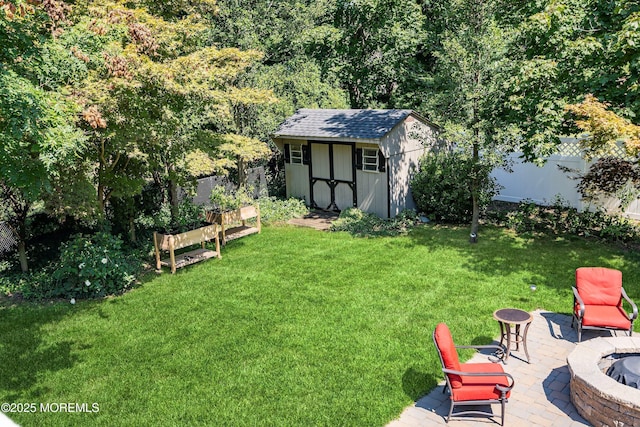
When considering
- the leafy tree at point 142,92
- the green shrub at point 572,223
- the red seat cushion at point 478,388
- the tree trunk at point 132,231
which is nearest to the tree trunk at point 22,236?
the leafy tree at point 142,92

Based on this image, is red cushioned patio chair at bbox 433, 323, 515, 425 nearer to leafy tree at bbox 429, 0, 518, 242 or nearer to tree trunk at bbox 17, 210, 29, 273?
leafy tree at bbox 429, 0, 518, 242

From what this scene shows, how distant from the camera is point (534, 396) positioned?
604cm

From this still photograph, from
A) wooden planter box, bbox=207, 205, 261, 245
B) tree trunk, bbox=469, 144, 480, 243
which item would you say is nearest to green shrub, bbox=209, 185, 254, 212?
wooden planter box, bbox=207, 205, 261, 245

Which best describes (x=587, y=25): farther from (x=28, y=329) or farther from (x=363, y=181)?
(x=28, y=329)

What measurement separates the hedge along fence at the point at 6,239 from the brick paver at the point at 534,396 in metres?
9.69

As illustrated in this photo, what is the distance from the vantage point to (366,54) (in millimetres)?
18938

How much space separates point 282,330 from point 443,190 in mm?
7990

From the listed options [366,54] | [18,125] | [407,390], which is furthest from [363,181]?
[18,125]

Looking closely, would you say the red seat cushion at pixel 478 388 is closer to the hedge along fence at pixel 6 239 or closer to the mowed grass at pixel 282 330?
the mowed grass at pixel 282 330

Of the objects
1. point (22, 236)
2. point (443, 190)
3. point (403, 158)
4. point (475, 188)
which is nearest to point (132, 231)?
point (22, 236)

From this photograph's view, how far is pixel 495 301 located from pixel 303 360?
12.9 feet

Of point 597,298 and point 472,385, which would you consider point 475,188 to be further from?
point 472,385

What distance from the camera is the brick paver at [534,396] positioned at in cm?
561

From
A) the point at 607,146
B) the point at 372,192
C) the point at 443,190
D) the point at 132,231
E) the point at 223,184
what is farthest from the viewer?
the point at 223,184
